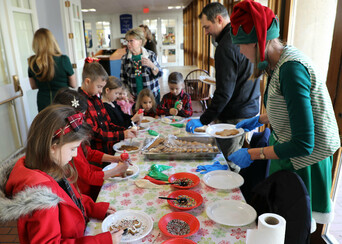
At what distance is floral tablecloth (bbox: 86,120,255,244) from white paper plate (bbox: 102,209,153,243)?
0.08 feet

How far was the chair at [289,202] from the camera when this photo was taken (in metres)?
0.96

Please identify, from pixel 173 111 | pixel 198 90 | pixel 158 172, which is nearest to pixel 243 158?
pixel 158 172

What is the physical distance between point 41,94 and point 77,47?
2.28m

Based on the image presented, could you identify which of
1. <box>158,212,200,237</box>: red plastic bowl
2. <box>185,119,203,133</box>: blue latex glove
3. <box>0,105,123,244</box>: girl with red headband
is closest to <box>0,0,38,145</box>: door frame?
<box>185,119,203,133</box>: blue latex glove

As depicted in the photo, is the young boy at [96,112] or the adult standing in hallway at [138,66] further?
the adult standing in hallway at [138,66]

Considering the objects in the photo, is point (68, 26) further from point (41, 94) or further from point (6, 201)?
point (6, 201)

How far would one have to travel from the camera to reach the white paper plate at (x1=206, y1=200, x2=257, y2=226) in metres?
1.07

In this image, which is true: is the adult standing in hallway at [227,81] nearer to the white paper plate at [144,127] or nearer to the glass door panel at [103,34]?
the white paper plate at [144,127]

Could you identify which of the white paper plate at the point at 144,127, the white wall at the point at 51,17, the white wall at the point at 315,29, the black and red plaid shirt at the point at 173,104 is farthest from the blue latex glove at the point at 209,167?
the white wall at the point at 51,17

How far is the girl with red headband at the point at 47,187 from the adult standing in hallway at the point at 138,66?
1921mm

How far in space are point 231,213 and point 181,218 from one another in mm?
212

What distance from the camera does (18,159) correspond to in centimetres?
101

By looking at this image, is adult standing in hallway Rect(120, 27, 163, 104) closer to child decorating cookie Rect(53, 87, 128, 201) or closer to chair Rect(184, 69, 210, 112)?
child decorating cookie Rect(53, 87, 128, 201)

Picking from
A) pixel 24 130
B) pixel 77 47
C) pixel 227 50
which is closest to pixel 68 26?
pixel 77 47
